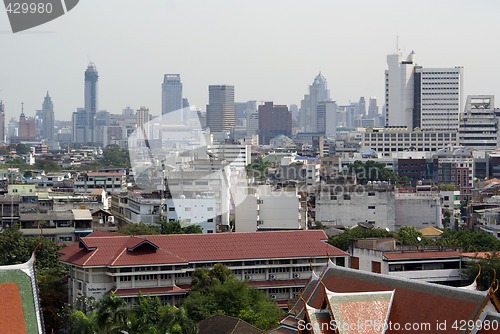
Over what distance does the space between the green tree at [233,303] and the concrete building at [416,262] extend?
4.66 m

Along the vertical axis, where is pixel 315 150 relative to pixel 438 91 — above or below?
below

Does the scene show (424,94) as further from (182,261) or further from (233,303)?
(233,303)

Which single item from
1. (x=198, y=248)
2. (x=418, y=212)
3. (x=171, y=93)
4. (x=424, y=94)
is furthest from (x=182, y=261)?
(x=171, y=93)

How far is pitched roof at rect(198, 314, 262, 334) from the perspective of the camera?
24.9 m

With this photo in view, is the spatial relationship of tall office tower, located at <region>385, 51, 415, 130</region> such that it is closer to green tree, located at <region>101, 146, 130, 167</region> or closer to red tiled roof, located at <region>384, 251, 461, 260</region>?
green tree, located at <region>101, 146, 130, 167</region>

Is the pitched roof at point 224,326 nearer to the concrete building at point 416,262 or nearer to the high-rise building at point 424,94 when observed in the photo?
the concrete building at point 416,262

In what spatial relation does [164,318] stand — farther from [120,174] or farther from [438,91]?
[438,91]

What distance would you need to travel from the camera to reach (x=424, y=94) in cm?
12175

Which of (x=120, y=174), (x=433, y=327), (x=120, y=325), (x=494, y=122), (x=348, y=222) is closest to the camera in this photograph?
(x=433, y=327)

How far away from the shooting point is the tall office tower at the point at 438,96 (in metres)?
121

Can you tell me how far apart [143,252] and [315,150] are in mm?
112246

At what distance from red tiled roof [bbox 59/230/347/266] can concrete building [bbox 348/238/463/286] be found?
112 centimetres

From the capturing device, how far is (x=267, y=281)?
31.9 metres

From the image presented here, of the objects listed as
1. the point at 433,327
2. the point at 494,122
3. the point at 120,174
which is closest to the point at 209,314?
the point at 433,327
